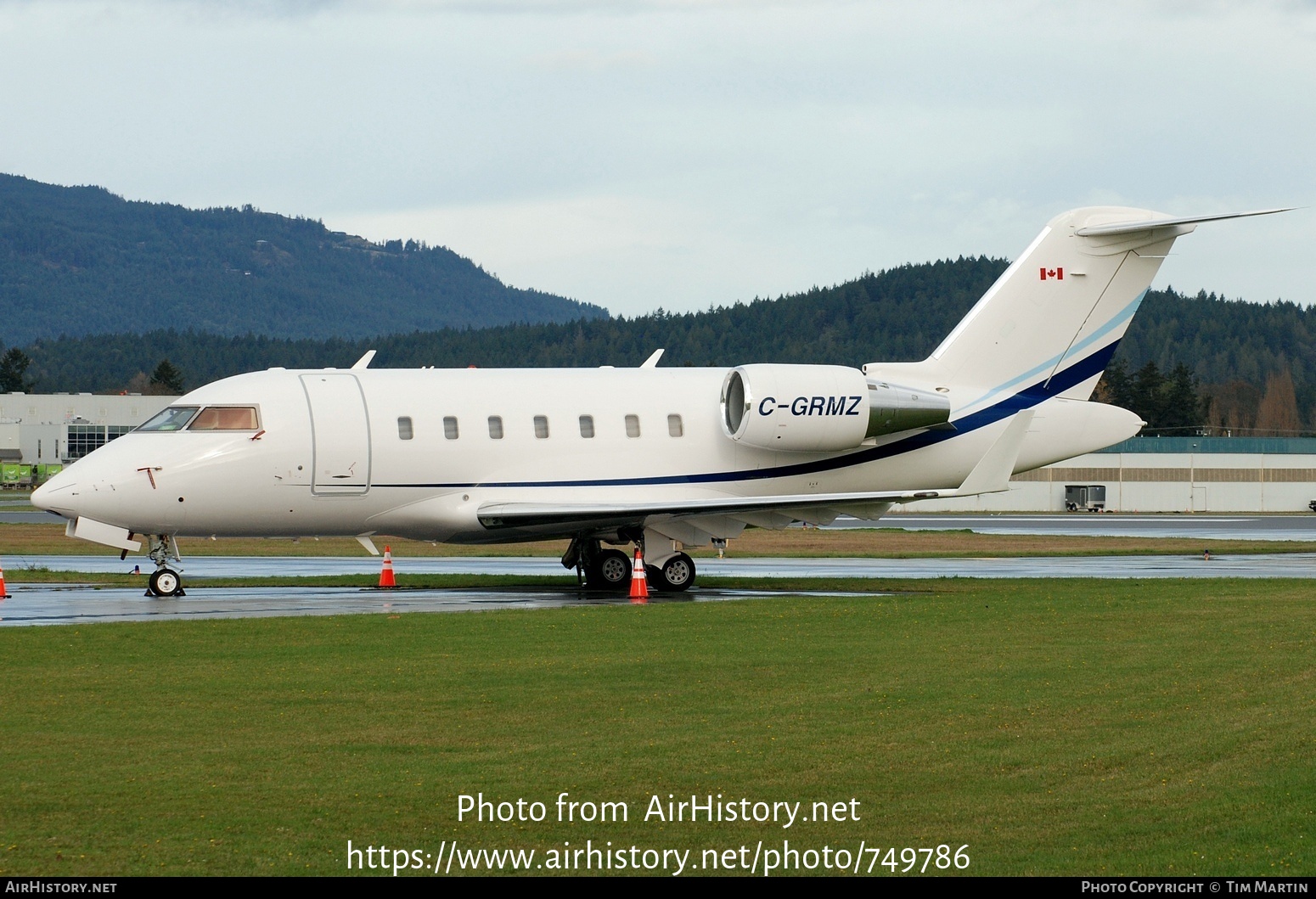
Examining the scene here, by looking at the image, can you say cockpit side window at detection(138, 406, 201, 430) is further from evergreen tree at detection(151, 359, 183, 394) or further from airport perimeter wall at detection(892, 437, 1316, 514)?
evergreen tree at detection(151, 359, 183, 394)

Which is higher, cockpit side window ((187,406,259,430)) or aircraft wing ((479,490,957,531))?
cockpit side window ((187,406,259,430))

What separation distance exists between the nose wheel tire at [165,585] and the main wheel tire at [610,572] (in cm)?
729

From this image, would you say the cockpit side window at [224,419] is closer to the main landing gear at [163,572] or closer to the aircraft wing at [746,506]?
the main landing gear at [163,572]

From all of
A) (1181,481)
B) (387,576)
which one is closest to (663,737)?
(387,576)

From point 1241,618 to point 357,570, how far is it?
795 inches

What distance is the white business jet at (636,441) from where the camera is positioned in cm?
2511

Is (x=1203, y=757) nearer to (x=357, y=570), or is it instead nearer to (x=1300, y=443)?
(x=357, y=570)

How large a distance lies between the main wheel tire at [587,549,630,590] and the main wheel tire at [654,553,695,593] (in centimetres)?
86

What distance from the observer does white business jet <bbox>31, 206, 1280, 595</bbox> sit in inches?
989

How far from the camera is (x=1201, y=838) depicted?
8.57 metres

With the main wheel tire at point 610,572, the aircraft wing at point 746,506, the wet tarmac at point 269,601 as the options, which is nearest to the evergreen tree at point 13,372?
the wet tarmac at point 269,601

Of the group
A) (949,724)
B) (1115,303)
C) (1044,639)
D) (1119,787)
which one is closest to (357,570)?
(1115,303)

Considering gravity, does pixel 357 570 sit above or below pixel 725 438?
below

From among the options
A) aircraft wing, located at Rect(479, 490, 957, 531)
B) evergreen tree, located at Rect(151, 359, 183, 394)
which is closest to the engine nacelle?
aircraft wing, located at Rect(479, 490, 957, 531)
